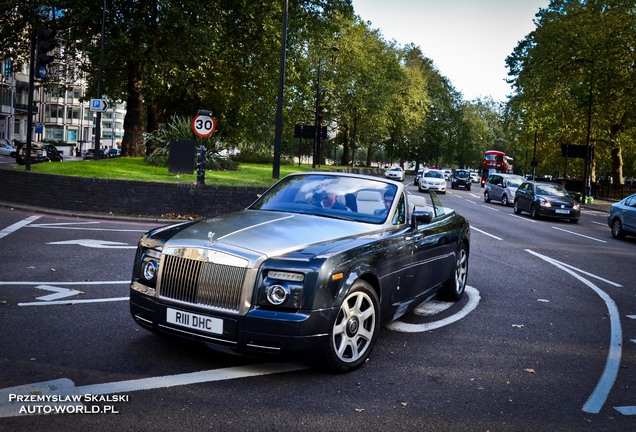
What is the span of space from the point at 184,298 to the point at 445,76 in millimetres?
94583

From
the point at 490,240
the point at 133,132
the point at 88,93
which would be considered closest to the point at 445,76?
the point at 88,93

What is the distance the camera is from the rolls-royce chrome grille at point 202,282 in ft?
14.2

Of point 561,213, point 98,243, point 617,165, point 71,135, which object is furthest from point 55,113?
point 98,243

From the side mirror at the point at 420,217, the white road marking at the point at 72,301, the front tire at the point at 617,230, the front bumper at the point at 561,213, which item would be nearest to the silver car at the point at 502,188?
the front bumper at the point at 561,213

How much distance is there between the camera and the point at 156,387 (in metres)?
4.12

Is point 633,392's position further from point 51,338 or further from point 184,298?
point 51,338

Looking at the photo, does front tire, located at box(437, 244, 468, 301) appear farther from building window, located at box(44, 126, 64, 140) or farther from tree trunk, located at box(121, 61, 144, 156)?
building window, located at box(44, 126, 64, 140)

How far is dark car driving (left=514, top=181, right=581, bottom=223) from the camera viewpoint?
23828 mm

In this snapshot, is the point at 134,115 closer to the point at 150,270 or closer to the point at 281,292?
the point at 150,270

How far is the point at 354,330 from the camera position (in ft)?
15.8

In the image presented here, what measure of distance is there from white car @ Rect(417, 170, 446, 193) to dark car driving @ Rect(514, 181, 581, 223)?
16.6 m

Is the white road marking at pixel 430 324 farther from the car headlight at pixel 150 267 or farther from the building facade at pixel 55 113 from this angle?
the building facade at pixel 55 113

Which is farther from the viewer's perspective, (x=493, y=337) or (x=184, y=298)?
(x=493, y=337)

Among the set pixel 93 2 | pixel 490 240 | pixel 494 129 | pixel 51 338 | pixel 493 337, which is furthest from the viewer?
pixel 494 129
